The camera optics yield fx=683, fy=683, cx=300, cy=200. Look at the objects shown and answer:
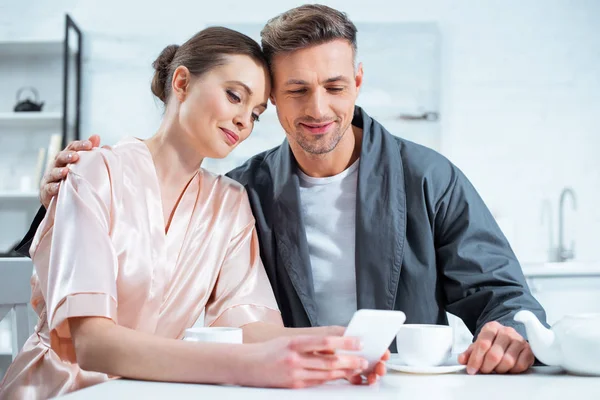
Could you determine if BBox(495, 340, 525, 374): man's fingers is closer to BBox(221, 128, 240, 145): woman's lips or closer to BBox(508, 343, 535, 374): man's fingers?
BBox(508, 343, 535, 374): man's fingers

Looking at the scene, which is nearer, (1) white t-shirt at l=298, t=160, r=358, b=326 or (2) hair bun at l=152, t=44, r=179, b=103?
(2) hair bun at l=152, t=44, r=179, b=103

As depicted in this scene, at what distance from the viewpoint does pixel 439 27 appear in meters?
4.59

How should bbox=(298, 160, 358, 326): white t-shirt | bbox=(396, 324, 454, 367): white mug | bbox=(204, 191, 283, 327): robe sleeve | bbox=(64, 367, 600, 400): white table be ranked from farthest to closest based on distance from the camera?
1. bbox=(298, 160, 358, 326): white t-shirt
2. bbox=(204, 191, 283, 327): robe sleeve
3. bbox=(396, 324, 454, 367): white mug
4. bbox=(64, 367, 600, 400): white table

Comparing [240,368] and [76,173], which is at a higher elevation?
[76,173]

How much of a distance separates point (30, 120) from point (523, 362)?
404cm

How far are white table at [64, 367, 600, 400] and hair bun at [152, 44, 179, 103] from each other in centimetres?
86

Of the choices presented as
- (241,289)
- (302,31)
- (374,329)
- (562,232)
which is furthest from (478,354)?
(562,232)

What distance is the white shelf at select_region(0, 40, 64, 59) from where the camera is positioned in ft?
14.6

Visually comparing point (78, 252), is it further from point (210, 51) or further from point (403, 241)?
point (403, 241)

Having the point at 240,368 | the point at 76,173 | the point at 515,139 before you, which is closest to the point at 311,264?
the point at 76,173

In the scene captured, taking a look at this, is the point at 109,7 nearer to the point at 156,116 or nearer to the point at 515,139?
the point at 156,116

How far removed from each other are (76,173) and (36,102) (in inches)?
138

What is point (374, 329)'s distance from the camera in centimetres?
94

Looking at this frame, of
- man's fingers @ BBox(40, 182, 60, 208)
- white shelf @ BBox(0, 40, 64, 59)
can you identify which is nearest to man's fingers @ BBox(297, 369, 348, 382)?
man's fingers @ BBox(40, 182, 60, 208)
